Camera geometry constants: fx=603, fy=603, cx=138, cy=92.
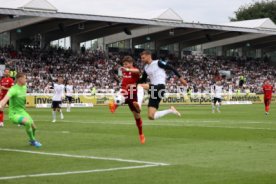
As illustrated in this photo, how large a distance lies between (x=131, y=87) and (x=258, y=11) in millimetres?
108538

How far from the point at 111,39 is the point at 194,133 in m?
57.1

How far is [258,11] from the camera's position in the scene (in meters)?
122

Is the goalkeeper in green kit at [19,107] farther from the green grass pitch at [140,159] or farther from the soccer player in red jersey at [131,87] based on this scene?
the soccer player in red jersey at [131,87]

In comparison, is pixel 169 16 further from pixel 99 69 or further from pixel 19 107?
pixel 19 107

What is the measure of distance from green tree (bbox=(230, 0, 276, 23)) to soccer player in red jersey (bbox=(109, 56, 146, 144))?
105 metres

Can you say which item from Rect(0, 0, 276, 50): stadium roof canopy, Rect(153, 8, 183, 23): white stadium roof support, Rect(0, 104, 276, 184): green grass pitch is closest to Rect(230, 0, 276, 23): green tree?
Rect(0, 0, 276, 50): stadium roof canopy

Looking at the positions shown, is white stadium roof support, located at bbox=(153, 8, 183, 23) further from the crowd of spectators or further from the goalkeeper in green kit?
the goalkeeper in green kit

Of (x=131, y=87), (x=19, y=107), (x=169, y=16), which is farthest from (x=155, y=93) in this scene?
(x=169, y=16)

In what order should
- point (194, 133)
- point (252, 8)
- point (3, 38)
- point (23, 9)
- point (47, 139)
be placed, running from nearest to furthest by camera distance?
1. point (47, 139)
2. point (194, 133)
3. point (23, 9)
4. point (3, 38)
5. point (252, 8)

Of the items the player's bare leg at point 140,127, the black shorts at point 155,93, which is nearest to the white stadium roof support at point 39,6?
the black shorts at point 155,93

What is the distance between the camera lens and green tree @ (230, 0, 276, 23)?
A: 120 metres

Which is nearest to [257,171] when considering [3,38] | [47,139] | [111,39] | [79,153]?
[79,153]

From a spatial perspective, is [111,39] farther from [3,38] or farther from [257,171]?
[257,171]

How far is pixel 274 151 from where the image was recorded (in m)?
14.1
